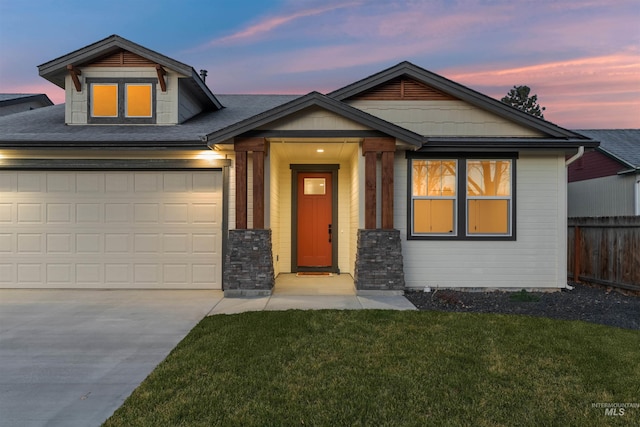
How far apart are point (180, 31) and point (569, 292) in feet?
72.8

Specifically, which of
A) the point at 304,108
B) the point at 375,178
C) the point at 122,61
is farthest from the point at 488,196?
the point at 122,61

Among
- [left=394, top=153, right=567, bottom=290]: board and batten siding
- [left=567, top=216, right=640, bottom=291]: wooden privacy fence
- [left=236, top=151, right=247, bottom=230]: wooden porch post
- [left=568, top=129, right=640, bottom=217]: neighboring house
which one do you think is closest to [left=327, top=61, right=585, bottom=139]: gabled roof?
[left=394, top=153, right=567, bottom=290]: board and batten siding

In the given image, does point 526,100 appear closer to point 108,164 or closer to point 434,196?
point 434,196

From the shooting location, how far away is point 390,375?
3377 mm

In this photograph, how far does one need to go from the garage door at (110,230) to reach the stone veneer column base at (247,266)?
0.93 metres

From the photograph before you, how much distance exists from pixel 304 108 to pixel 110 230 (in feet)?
16.2

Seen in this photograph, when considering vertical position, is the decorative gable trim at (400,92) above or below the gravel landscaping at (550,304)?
above

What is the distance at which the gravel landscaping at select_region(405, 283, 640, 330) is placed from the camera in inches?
224

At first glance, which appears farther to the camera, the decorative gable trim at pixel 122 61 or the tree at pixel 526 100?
the tree at pixel 526 100

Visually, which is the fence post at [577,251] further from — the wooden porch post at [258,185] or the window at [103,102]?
the window at [103,102]

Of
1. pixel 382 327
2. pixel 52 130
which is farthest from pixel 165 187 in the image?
pixel 382 327

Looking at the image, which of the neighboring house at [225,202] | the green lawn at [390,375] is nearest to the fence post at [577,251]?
the neighboring house at [225,202]

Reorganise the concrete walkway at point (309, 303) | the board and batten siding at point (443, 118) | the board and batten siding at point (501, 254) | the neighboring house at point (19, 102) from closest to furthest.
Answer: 1. the concrete walkway at point (309, 303)
2. the board and batten siding at point (501, 254)
3. the board and batten siding at point (443, 118)
4. the neighboring house at point (19, 102)

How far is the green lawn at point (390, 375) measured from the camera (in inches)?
106
